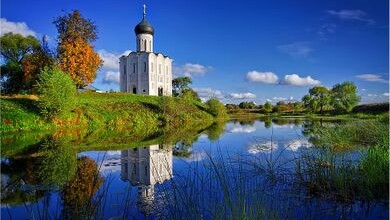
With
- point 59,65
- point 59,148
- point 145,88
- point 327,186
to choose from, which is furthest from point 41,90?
point 145,88

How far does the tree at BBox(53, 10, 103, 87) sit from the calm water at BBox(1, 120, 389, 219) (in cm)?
2161

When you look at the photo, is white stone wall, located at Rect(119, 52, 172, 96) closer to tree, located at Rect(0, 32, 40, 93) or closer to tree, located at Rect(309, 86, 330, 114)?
tree, located at Rect(0, 32, 40, 93)

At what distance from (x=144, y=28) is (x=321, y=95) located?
3977cm

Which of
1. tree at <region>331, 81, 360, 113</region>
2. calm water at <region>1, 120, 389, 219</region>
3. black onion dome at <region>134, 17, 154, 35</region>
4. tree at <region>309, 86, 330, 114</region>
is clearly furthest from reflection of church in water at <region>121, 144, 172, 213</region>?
tree at <region>309, 86, 330, 114</region>

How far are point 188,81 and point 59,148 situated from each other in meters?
68.7

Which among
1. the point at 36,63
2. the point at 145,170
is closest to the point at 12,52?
the point at 36,63

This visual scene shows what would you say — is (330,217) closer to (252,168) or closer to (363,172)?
(363,172)

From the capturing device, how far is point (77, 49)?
36438 mm

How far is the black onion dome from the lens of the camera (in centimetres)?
5688

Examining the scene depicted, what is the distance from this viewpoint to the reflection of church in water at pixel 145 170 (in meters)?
7.54

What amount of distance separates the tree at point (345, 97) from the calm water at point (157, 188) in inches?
2125

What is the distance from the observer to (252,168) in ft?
32.2

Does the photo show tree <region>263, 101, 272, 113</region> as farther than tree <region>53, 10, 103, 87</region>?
Yes

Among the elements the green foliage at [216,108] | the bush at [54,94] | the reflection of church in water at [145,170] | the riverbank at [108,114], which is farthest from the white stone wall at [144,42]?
the reflection of church in water at [145,170]
